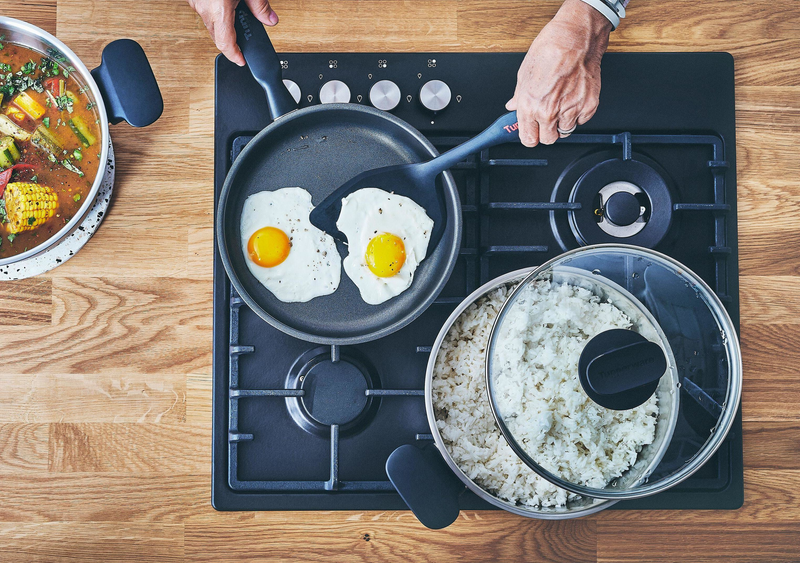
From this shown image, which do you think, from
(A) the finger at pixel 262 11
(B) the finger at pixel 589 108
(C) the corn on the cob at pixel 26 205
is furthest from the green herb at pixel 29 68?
(B) the finger at pixel 589 108

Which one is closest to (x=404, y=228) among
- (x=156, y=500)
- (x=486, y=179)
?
(x=486, y=179)

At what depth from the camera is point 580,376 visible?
785 millimetres

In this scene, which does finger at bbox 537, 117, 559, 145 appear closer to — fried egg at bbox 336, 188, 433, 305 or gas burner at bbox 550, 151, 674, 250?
gas burner at bbox 550, 151, 674, 250

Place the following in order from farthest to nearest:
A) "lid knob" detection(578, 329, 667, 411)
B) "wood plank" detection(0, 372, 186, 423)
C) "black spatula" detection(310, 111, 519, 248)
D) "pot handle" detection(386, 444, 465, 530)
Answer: "wood plank" detection(0, 372, 186, 423)
"black spatula" detection(310, 111, 519, 248)
"pot handle" detection(386, 444, 465, 530)
"lid knob" detection(578, 329, 667, 411)

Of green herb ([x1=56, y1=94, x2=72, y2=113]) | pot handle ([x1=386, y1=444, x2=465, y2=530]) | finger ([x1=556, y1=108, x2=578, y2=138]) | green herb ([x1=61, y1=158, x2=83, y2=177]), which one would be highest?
green herb ([x1=56, y1=94, x2=72, y2=113])

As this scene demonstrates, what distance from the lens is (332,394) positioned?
100 centimetres

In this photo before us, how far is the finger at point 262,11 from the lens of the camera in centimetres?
94

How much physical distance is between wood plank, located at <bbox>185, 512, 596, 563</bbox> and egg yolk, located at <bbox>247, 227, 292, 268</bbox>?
521 mm

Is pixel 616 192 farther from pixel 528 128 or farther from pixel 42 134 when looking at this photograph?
pixel 42 134

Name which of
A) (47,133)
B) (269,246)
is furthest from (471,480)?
(47,133)

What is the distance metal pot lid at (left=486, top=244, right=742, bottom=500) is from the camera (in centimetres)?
83

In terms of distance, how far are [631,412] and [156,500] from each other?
3.06ft

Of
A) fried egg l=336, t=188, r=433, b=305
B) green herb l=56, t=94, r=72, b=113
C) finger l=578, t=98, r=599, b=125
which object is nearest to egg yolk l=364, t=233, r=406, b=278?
fried egg l=336, t=188, r=433, b=305

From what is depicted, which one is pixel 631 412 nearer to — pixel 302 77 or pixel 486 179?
pixel 486 179
